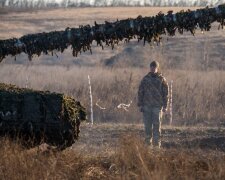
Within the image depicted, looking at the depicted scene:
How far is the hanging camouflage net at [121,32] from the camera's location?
6824 mm

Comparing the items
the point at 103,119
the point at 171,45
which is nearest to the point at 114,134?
the point at 103,119

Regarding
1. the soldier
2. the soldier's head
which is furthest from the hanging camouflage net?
the soldier

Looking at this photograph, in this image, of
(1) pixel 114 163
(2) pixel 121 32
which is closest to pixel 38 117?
(1) pixel 114 163

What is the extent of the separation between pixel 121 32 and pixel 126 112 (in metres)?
16.0

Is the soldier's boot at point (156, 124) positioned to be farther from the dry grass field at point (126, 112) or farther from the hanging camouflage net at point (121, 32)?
the hanging camouflage net at point (121, 32)

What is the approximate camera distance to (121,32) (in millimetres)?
7098

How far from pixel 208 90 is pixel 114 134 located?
379 inches

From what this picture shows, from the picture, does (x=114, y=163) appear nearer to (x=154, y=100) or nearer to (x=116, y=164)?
(x=116, y=164)

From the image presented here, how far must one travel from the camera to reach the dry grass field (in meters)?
6.44

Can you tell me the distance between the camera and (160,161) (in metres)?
6.61

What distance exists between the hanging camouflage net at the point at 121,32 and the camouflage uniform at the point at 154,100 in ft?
19.2

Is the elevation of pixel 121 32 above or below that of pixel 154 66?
above

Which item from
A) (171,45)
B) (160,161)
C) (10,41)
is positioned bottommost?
(171,45)

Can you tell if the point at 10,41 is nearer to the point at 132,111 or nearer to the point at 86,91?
the point at 132,111
